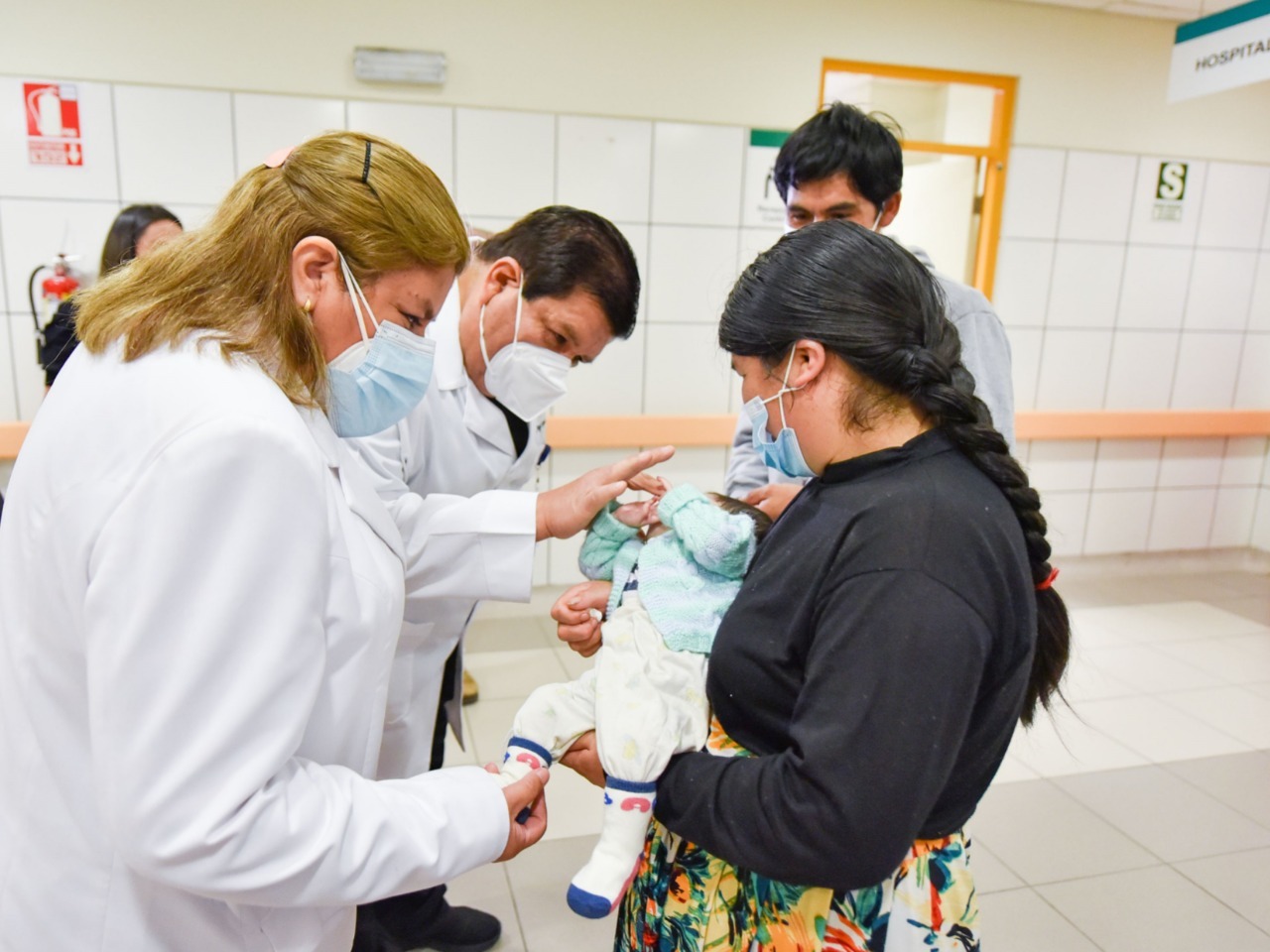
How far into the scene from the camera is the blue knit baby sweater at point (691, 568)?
1271mm

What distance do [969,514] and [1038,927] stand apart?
1.87 meters

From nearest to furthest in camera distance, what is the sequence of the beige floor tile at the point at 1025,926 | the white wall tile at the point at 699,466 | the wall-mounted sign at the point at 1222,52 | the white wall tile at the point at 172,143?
1. the beige floor tile at the point at 1025,926
2. the wall-mounted sign at the point at 1222,52
3. the white wall tile at the point at 172,143
4. the white wall tile at the point at 699,466

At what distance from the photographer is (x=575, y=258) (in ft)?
5.57

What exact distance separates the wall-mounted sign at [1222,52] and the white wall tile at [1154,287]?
1.10m

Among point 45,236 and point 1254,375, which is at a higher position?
point 45,236

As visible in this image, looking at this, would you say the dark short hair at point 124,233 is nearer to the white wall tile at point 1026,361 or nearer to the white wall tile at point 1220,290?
the white wall tile at point 1026,361

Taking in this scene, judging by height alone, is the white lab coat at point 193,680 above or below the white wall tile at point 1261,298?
below

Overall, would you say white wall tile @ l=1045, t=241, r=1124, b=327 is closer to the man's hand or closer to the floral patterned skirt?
the man's hand

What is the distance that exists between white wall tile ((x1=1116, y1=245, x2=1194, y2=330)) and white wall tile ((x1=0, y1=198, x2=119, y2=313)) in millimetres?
4755

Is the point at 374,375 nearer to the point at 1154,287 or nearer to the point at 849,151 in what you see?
the point at 849,151

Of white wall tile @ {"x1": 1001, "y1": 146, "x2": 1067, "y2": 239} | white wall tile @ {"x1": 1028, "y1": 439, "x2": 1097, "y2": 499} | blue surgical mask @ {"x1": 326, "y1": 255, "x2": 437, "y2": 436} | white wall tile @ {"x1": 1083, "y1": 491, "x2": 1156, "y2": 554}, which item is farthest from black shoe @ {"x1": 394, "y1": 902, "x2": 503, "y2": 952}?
white wall tile @ {"x1": 1083, "y1": 491, "x2": 1156, "y2": 554}

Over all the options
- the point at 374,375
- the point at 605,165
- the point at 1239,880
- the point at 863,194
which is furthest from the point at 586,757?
the point at 605,165

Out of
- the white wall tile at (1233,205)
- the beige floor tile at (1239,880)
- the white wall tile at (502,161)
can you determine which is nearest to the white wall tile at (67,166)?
the white wall tile at (502,161)

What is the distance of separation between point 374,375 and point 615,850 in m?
0.70
